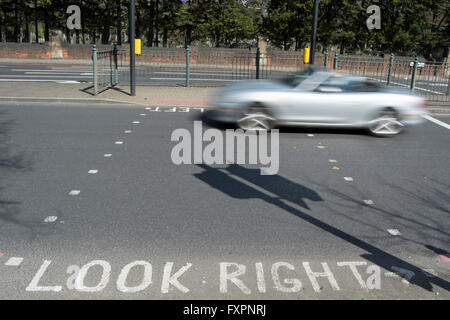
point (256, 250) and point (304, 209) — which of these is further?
point (304, 209)

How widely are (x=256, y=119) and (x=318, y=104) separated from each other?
4.69 feet

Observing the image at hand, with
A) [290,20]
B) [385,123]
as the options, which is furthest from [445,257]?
[290,20]

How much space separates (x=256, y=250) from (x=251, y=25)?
135ft

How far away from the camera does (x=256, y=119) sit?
10.1 meters

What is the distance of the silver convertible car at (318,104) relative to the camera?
1003 cm

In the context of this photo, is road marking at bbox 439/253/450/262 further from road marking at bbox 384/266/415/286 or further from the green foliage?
the green foliage

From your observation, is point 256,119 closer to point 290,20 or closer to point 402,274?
point 402,274

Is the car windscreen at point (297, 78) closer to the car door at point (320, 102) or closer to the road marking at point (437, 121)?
the car door at point (320, 102)

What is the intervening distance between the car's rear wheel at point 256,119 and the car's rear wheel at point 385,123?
242 cm

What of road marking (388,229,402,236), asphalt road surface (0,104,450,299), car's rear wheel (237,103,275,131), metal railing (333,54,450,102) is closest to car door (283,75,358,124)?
car's rear wheel (237,103,275,131)

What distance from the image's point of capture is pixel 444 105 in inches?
590

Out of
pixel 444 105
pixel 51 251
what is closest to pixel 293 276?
pixel 51 251
